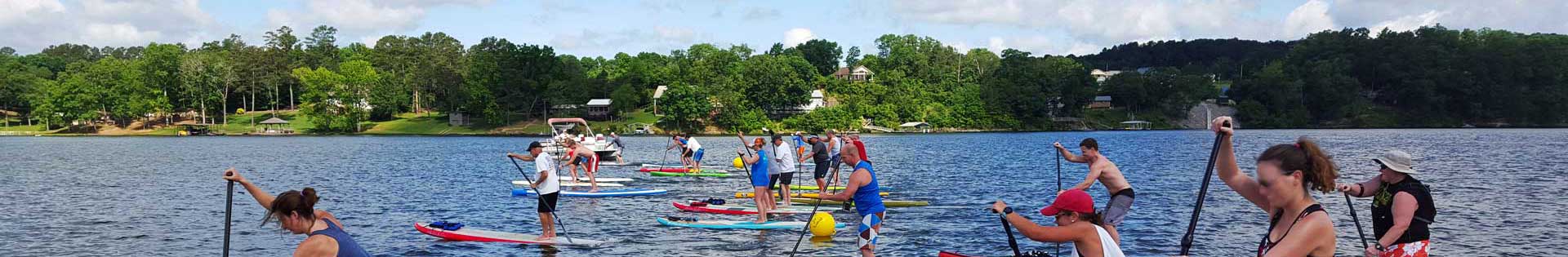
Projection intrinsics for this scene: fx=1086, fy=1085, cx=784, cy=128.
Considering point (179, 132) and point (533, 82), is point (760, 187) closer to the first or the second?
point (533, 82)

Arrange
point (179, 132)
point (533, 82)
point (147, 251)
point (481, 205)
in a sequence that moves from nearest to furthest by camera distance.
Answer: point (147, 251), point (481, 205), point (533, 82), point (179, 132)

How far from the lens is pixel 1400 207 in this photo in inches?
325

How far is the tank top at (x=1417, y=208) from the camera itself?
8.41 meters

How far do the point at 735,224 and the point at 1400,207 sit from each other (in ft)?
43.5

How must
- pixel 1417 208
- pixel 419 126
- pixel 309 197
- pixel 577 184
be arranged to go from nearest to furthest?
pixel 309 197 → pixel 1417 208 → pixel 577 184 → pixel 419 126

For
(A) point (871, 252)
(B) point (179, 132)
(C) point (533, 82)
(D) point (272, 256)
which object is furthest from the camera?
(B) point (179, 132)

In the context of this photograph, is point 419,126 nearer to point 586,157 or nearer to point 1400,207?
point 586,157

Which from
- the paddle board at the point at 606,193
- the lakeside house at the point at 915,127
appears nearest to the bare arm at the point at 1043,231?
the paddle board at the point at 606,193

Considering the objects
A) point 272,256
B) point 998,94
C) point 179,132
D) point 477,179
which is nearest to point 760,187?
point 272,256

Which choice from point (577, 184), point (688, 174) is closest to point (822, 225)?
point (577, 184)

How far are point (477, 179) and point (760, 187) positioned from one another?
2258cm

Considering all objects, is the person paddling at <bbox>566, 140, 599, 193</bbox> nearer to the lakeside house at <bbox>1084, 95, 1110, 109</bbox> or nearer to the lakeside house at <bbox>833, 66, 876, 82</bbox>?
the lakeside house at <bbox>1084, 95, 1110, 109</bbox>

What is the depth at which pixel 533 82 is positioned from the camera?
4840 inches

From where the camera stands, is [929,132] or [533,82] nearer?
[533,82]
